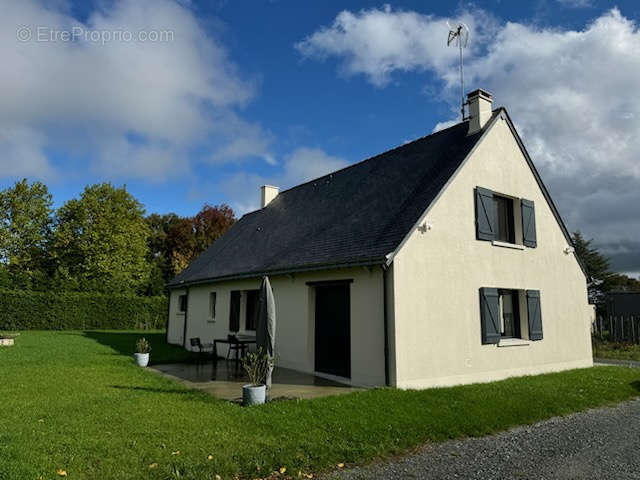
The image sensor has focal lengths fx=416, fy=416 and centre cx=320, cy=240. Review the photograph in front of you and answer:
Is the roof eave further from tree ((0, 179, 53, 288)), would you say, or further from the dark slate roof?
tree ((0, 179, 53, 288))

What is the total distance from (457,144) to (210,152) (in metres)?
9.20

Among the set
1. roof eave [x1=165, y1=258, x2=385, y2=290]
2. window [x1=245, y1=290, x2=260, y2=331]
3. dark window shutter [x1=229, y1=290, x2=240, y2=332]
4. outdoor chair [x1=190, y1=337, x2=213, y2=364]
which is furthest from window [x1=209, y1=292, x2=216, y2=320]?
window [x1=245, y1=290, x2=260, y2=331]

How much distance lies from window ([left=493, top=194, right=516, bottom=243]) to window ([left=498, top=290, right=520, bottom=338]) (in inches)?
62.7

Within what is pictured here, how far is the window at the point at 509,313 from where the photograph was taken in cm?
1187

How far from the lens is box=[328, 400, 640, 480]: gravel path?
16.5 feet

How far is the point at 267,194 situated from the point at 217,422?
15989 mm

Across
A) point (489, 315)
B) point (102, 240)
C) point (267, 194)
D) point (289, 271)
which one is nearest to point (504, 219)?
point (489, 315)

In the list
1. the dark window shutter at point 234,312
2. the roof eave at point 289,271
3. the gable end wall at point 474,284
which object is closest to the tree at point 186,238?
the roof eave at point 289,271

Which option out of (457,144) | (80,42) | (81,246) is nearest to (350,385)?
(457,144)

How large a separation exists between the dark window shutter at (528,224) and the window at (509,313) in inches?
61.2

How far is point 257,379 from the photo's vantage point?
842cm

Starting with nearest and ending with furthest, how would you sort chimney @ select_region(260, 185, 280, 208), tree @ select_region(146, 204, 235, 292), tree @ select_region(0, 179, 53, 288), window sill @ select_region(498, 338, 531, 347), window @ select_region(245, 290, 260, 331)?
window sill @ select_region(498, 338, 531, 347), window @ select_region(245, 290, 260, 331), chimney @ select_region(260, 185, 280, 208), tree @ select_region(0, 179, 53, 288), tree @ select_region(146, 204, 235, 292)

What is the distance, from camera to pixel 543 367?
12.1m

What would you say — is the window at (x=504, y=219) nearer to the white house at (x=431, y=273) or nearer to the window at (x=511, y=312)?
the white house at (x=431, y=273)
